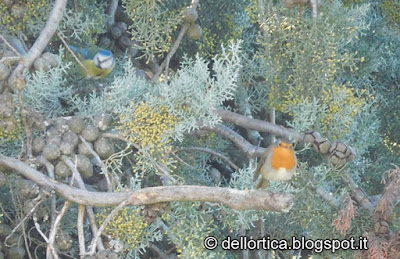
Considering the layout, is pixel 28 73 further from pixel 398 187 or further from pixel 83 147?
pixel 398 187

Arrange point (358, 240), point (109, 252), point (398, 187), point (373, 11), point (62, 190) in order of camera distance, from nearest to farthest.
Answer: point (109, 252) → point (62, 190) → point (398, 187) → point (358, 240) → point (373, 11)

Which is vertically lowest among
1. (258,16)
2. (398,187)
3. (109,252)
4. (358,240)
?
(109,252)

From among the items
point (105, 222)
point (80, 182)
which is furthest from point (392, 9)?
point (105, 222)

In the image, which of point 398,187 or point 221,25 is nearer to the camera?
point 398,187

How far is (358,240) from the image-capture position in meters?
2.76

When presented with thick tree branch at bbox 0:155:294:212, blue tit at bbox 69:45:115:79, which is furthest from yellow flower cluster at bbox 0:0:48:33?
thick tree branch at bbox 0:155:294:212

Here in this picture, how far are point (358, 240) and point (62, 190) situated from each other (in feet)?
3.85

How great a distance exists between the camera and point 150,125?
263 centimetres

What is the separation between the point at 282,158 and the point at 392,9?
4.68 feet

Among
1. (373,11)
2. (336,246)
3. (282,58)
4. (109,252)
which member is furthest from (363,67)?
(109,252)

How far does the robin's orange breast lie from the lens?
265 centimetres

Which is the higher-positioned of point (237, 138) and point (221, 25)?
point (221, 25)

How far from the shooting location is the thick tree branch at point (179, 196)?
2.17 metres

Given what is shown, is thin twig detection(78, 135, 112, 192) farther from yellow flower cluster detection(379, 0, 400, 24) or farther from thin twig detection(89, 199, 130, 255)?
yellow flower cluster detection(379, 0, 400, 24)
